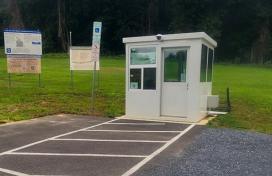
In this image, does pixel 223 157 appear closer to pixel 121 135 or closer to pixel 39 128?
pixel 121 135

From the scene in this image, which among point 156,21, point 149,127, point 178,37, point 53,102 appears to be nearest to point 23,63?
point 53,102

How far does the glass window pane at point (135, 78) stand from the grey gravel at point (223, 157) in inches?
121

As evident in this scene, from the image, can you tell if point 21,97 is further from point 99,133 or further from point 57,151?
point 57,151

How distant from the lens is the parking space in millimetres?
4254

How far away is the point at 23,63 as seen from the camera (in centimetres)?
1244

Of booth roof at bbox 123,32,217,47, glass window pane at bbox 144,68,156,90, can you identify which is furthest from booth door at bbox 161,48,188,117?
booth roof at bbox 123,32,217,47

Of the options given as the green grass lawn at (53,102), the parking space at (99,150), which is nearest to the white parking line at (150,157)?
the parking space at (99,150)

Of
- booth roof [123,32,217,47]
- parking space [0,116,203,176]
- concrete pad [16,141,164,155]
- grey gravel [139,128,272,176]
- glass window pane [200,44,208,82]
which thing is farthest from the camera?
glass window pane [200,44,208,82]

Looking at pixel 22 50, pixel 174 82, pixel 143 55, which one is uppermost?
pixel 22 50

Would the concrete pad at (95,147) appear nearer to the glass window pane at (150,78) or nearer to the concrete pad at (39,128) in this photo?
the concrete pad at (39,128)

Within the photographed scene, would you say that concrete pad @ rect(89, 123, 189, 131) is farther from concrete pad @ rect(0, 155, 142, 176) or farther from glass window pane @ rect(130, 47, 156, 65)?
concrete pad @ rect(0, 155, 142, 176)

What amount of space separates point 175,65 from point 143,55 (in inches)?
44.2

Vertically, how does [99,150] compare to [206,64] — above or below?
below

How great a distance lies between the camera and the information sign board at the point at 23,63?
40.3 ft
